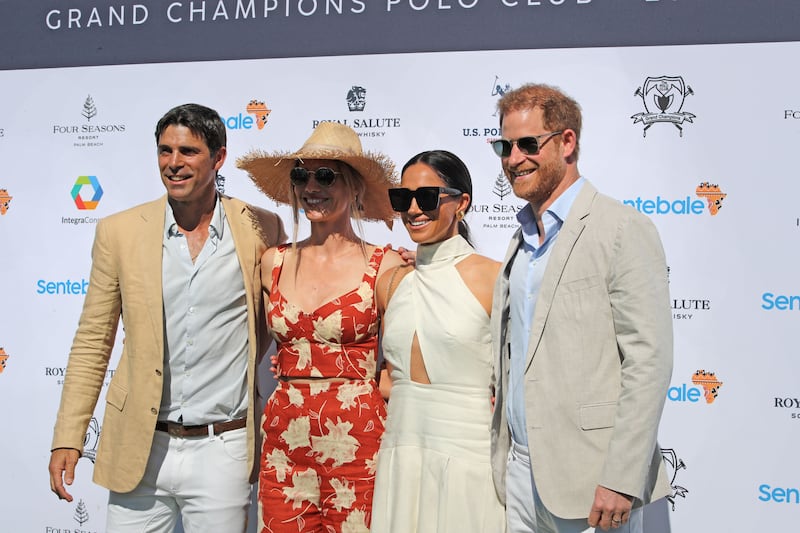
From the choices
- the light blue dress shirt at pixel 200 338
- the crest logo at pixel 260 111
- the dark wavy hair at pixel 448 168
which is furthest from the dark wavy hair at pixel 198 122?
the crest logo at pixel 260 111

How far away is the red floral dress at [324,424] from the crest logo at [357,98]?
1410 mm

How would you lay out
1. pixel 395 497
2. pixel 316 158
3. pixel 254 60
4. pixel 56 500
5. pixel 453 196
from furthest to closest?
pixel 56 500 < pixel 254 60 < pixel 316 158 < pixel 453 196 < pixel 395 497

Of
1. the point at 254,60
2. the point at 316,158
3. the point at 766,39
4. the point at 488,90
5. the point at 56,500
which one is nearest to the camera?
the point at 316,158

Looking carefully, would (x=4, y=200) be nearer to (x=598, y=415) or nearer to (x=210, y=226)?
(x=210, y=226)

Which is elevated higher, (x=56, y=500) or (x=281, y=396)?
(x=281, y=396)

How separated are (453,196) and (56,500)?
319 centimetres

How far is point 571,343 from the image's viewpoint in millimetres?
2342

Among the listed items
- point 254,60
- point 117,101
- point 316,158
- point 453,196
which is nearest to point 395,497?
point 453,196

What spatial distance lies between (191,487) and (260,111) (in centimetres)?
211

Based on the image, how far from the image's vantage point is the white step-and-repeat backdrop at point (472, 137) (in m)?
3.69

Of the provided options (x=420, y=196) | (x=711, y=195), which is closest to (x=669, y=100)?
(x=711, y=195)

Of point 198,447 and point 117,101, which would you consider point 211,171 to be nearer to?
point 198,447

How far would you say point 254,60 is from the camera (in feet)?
14.0

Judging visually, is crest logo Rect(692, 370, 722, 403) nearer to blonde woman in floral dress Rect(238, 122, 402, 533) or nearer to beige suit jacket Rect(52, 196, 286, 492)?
blonde woman in floral dress Rect(238, 122, 402, 533)
